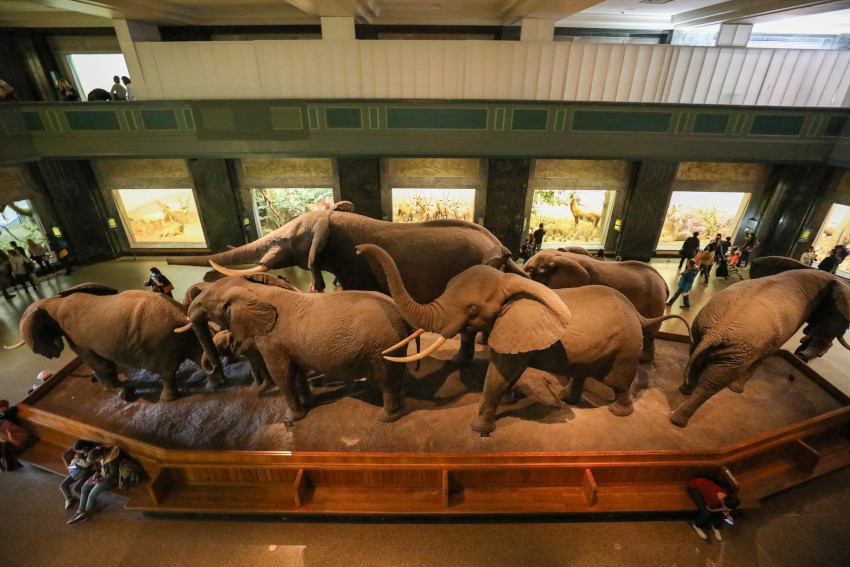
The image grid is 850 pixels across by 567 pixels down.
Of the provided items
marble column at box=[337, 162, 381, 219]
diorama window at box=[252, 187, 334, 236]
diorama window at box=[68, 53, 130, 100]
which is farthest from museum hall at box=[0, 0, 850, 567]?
diorama window at box=[252, 187, 334, 236]

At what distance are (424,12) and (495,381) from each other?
8153 millimetres

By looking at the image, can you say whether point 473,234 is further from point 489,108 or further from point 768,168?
point 768,168

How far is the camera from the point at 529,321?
3006 mm

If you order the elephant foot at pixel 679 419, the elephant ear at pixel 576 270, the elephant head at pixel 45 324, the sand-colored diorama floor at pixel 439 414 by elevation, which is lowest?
the sand-colored diorama floor at pixel 439 414

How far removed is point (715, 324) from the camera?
11.7 ft

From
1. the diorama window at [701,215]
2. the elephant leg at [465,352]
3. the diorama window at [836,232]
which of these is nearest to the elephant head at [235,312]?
the elephant leg at [465,352]

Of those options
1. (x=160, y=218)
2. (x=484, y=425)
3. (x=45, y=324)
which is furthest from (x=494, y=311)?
(x=160, y=218)

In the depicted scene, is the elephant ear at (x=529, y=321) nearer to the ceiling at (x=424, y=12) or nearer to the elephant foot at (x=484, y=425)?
the elephant foot at (x=484, y=425)

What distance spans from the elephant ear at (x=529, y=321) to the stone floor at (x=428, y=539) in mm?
1671

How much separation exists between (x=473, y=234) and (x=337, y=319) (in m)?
1.89

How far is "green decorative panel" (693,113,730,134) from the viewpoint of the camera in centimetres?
740

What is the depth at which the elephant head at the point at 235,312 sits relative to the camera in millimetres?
3453

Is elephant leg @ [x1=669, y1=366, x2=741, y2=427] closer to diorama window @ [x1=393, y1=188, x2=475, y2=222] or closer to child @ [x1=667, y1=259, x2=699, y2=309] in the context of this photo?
child @ [x1=667, y1=259, x2=699, y2=309]

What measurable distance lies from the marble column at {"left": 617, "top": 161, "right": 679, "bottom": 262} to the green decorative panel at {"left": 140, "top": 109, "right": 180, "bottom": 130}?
10055 mm
